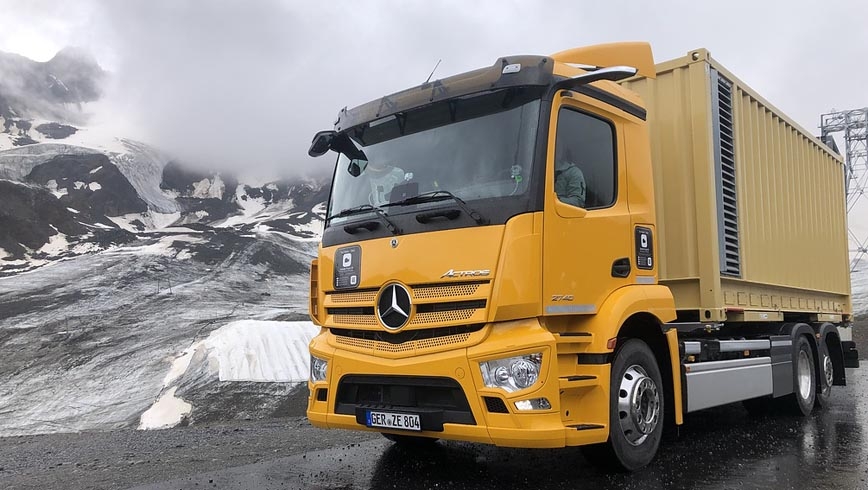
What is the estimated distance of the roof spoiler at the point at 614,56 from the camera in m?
5.89

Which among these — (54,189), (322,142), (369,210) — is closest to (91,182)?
(54,189)

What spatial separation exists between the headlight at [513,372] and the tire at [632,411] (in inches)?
32.3

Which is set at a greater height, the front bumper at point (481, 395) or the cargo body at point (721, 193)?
the cargo body at point (721, 193)

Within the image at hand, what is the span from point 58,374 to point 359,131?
18002mm

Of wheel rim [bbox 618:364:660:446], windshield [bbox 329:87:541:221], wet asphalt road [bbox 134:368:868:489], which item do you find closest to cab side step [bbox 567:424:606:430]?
wheel rim [bbox 618:364:660:446]

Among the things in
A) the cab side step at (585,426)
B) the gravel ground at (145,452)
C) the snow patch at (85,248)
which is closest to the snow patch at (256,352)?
the gravel ground at (145,452)

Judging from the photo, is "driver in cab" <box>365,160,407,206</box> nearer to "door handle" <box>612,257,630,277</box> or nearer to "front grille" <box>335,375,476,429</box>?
"front grille" <box>335,375,476,429</box>

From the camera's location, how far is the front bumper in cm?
405

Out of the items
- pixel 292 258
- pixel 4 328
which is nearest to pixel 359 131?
pixel 4 328

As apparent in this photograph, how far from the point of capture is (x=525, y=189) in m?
4.27

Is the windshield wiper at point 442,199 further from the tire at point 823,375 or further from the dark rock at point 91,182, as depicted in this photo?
the dark rock at point 91,182

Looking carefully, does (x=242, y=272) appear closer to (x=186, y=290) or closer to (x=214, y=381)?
(x=186, y=290)

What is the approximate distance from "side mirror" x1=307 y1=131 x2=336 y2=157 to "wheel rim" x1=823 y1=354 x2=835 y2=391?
7.20 meters

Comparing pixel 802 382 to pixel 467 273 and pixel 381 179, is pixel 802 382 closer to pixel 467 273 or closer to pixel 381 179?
pixel 467 273
